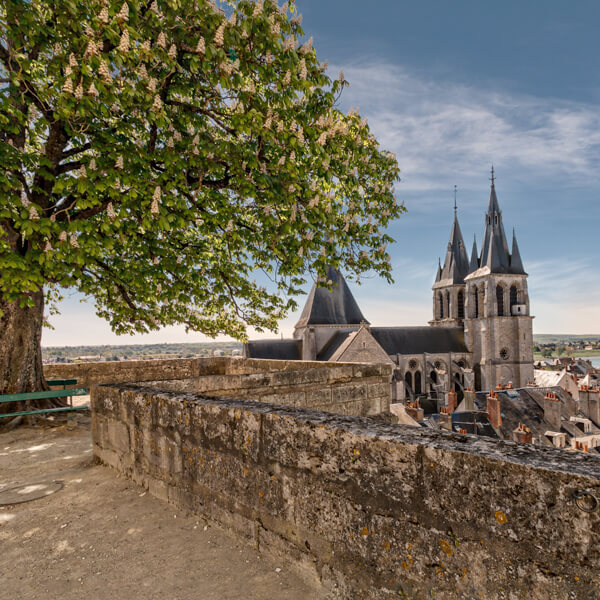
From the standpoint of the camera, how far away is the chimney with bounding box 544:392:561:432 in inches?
1054

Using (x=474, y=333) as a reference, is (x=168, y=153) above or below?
above

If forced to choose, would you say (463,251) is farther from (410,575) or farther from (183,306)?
(410,575)

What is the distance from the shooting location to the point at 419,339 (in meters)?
48.2

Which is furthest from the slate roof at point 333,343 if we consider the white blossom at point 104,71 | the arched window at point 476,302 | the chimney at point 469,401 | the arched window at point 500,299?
the white blossom at point 104,71

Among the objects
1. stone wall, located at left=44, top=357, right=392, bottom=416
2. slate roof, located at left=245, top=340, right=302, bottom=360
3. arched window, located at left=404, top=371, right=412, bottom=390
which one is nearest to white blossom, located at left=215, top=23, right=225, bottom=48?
stone wall, located at left=44, top=357, right=392, bottom=416

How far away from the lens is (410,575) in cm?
196

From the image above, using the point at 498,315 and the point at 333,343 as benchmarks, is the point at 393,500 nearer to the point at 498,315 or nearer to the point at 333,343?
the point at 333,343

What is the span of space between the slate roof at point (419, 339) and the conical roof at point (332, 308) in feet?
23.8

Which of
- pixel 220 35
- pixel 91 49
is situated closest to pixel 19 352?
pixel 91 49

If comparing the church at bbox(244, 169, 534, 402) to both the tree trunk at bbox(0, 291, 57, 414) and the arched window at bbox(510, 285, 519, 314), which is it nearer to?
the arched window at bbox(510, 285, 519, 314)

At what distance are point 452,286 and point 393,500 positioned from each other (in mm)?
58862

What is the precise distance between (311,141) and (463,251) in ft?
190

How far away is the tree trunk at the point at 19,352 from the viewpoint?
7.24m

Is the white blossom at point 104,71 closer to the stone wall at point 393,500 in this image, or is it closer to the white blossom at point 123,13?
the white blossom at point 123,13
